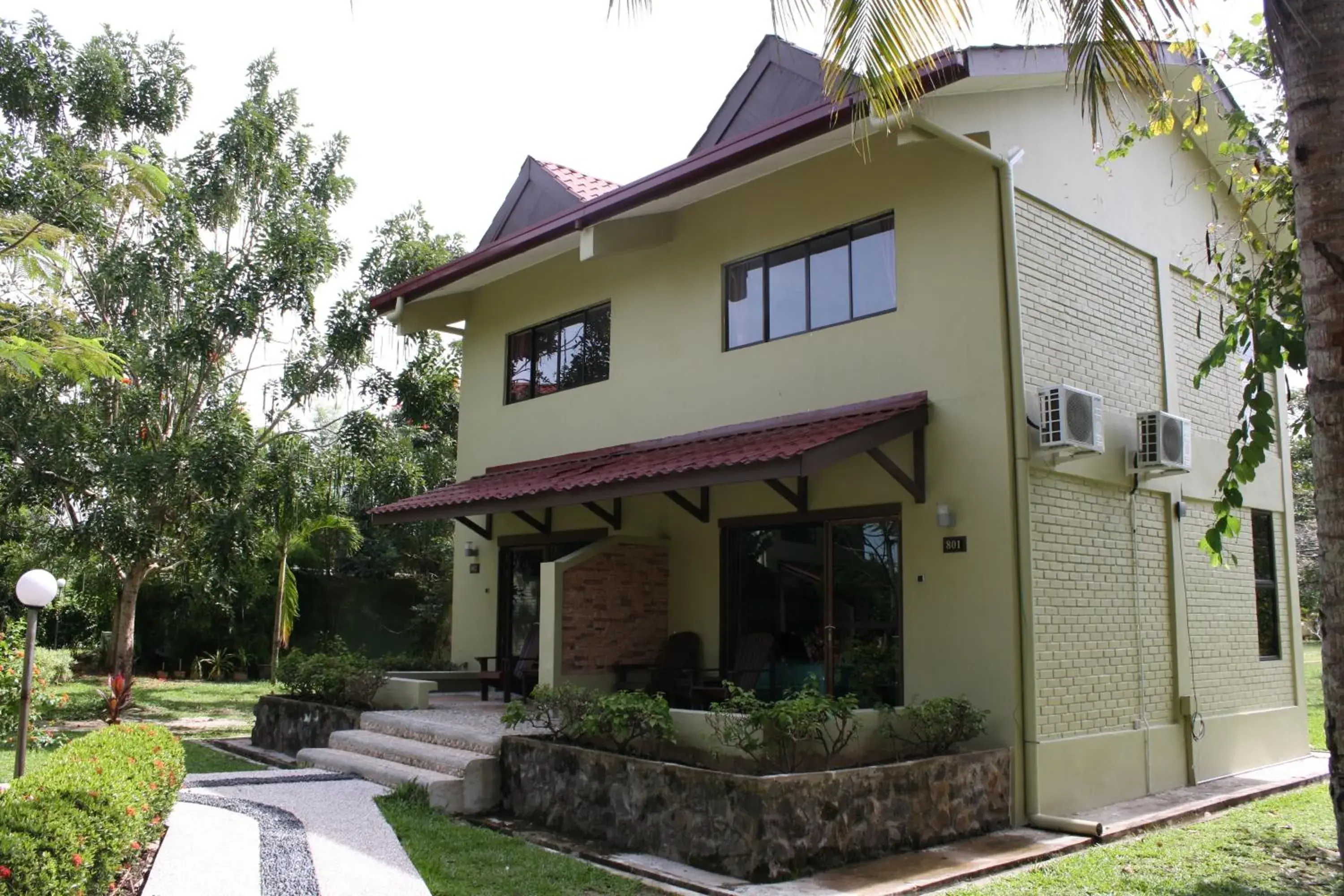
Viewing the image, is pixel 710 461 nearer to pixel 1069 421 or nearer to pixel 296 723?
pixel 1069 421

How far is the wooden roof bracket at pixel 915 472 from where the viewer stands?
30.0 ft

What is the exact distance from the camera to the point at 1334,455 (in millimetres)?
4145

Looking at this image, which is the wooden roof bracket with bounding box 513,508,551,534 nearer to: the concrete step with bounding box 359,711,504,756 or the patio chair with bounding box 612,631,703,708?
the patio chair with bounding box 612,631,703,708

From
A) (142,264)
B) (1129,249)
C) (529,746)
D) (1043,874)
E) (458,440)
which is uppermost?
(142,264)

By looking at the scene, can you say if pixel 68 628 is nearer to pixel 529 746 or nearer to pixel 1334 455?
pixel 529 746

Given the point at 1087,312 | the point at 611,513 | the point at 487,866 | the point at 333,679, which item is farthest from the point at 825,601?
the point at 333,679

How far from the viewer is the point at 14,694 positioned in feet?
34.8

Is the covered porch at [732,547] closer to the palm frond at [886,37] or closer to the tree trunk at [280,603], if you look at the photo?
the palm frond at [886,37]

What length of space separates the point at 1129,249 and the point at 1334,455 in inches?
292

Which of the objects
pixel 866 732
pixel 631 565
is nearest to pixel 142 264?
pixel 631 565

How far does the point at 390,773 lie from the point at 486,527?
5.59 metres

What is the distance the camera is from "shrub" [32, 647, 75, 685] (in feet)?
56.3

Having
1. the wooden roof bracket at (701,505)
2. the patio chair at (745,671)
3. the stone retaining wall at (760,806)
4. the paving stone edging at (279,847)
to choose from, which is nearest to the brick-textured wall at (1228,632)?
the stone retaining wall at (760,806)

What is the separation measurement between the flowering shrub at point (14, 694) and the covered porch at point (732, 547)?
4.21m
